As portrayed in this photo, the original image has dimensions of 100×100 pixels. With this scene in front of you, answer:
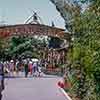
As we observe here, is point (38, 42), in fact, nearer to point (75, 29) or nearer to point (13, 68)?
point (13, 68)

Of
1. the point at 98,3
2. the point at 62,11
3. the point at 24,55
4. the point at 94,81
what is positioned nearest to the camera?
the point at 98,3

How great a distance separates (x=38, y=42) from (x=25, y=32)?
38.5 m

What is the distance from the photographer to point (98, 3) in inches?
537

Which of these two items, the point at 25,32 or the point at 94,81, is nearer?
the point at 94,81

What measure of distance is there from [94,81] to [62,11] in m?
13.4

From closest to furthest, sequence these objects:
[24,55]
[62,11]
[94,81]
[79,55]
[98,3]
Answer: [98,3] → [94,81] → [79,55] → [62,11] → [24,55]

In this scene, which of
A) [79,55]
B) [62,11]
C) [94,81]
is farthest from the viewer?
[62,11]

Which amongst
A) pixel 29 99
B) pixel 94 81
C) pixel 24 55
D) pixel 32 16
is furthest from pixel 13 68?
pixel 94 81

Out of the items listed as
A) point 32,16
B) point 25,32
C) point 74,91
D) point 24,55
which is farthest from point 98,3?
point 24,55

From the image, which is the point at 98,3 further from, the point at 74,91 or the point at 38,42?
the point at 38,42

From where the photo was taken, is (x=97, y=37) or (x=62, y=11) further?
(x=62, y=11)

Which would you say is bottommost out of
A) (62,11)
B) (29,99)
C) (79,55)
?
(29,99)

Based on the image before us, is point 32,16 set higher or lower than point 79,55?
higher

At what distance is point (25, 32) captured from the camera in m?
48.9
